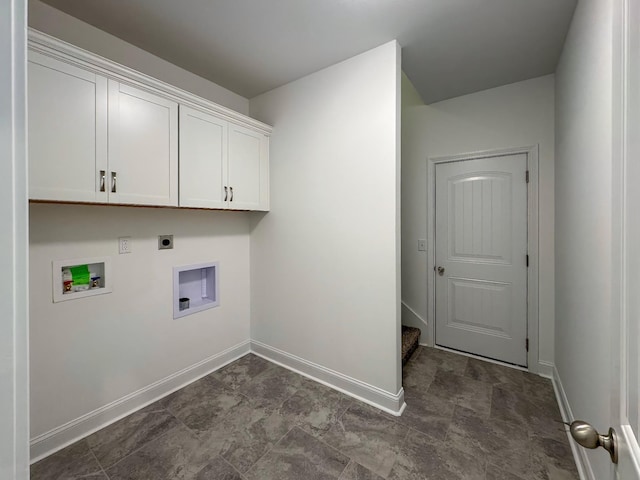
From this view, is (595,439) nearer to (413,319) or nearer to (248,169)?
(248,169)

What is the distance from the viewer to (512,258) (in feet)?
8.38

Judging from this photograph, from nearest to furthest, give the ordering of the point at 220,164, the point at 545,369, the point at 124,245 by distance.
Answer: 1. the point at 124,245
2. the point at 220,164
3. the point at 545,369

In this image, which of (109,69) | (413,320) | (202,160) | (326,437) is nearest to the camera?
(109,69)

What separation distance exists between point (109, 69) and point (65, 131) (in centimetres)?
47

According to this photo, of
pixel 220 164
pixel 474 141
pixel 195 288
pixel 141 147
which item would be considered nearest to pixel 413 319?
pixel 474 141

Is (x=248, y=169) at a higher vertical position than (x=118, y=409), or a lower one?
higher

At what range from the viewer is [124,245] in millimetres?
1968

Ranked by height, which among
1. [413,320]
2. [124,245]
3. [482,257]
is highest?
[124,245]

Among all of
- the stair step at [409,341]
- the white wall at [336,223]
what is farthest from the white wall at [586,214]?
the stair step at [409,341]

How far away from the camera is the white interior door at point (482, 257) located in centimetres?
253

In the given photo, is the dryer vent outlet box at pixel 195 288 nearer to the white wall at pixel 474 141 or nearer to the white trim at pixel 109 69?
the white trim at pixel 109 69

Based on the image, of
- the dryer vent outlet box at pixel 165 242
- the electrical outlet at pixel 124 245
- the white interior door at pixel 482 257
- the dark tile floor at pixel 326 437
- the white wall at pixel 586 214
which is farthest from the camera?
the white interior door at pixel 482 257

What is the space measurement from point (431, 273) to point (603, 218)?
182 cm

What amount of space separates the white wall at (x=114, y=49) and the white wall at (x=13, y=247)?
1.79 m
